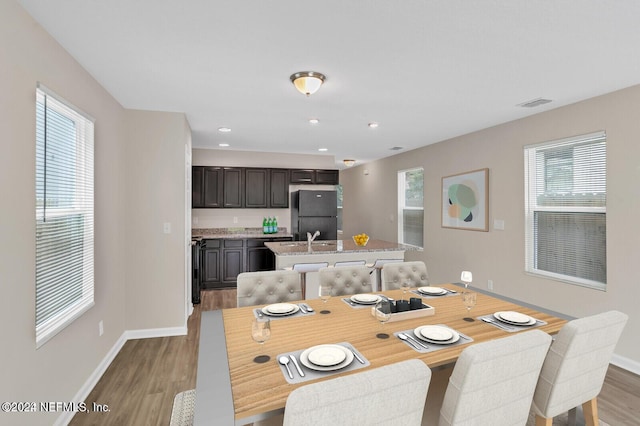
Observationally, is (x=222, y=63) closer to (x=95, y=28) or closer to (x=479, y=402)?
(x=95, y=28)

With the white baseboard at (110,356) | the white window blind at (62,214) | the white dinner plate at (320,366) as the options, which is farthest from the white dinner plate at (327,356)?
the white baseboard at (110,356)

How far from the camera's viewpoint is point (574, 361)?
1.48m

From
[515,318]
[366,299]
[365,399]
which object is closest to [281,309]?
[366,299]

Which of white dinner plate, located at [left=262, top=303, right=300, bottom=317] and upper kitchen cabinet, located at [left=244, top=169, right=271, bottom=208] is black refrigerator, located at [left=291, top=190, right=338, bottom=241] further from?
white dinner plate, located at [left=262, top=303, right=300, bottom=317]

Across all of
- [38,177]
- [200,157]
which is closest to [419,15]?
[38,177]

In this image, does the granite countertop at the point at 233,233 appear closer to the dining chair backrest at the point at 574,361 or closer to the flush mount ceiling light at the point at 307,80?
the flush mount ceiling light at the point at 307,80

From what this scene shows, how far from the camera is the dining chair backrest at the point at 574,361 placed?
4.75 ft

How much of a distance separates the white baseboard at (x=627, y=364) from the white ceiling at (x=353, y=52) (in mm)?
2427

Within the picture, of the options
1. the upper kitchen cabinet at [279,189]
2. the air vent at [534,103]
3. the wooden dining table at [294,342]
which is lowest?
the wooden dining table at [294,342]

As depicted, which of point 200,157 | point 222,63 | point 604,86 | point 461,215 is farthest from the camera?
point 200,157

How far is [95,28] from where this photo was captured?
1.90m

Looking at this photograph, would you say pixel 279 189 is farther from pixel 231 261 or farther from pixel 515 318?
pixel 515 318

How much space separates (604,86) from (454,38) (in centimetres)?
185

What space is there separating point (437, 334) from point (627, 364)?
2.56 meters
